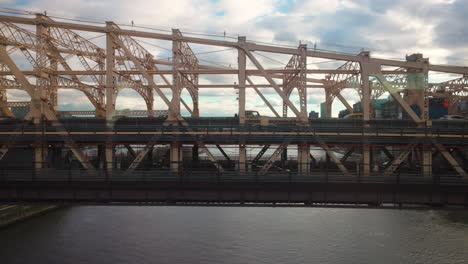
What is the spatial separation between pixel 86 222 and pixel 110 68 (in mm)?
14245

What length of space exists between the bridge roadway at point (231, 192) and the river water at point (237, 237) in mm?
4736

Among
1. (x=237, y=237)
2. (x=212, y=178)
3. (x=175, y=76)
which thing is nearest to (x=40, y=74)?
(x=175, y=76)

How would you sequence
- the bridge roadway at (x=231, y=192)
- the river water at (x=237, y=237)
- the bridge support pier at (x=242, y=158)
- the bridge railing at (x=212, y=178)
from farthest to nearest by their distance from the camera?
the bridge support pier at (x=242, y=158)
the river water at (x=237, y=237)
the bridge railing at (x=212, y=178)
the bridge roadway at (x=231, y=192)

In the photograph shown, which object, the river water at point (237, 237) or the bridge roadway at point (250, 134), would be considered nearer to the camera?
the river water at point (237, 237)

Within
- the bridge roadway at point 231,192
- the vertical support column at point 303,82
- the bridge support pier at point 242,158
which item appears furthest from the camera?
the vertical support column at point 303,82

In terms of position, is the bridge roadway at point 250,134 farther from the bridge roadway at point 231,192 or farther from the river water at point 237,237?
the river water at point 237,237

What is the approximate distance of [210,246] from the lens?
69.3 feet

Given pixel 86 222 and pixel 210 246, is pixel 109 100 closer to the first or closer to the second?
pixel 86 222

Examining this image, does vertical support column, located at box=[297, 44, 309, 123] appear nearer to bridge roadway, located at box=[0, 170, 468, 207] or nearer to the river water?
bridge roadway, located at box=[0, 170, 468, 207]

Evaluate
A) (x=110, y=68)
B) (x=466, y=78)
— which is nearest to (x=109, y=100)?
(x=110, y=68)

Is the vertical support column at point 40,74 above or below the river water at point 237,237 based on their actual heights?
above

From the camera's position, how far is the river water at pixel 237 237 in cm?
1947

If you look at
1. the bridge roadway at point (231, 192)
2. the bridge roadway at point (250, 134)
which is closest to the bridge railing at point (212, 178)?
the bridge roadway at point (231, 192)

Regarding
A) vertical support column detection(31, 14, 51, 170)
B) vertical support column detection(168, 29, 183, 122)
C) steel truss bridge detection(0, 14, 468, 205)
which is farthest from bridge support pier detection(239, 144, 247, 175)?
vertical support column detection(31, 14, 51, 170)
